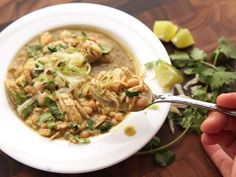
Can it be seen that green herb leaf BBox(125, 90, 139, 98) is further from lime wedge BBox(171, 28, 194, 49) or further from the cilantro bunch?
lime wedge BBox(171, 28, 194, 49)

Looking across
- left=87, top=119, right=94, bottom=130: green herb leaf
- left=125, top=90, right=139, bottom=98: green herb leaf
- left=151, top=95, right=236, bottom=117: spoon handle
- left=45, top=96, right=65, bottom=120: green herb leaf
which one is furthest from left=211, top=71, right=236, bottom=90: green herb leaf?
left=45, top=96, right=65, bottom=120: green herb leaf

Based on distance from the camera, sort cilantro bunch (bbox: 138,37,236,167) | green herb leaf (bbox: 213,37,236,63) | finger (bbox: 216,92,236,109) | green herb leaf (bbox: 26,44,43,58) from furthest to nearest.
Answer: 1. green herb leaf (bbox: 213,37,236,63)
2. green herb leaf (bbox: 26,44,43,58)
3. cilantro bunch (bbox: 138,37,236,167)
4. finger (bbox: 216,92,236,109)

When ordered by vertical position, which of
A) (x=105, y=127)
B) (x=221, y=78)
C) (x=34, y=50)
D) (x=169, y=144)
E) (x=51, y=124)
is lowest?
(x=169, y=144)

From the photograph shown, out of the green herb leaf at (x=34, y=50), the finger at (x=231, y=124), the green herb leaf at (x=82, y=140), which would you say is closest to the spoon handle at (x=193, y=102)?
the finger at (x=231, y=124)

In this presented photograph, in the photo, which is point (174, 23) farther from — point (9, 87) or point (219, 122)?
point (9, 87)

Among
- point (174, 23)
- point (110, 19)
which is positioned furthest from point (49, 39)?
point (174, 23)

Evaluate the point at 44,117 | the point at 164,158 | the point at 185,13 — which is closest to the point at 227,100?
the point at 164,158

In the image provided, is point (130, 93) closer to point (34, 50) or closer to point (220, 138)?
point (220, 138)
